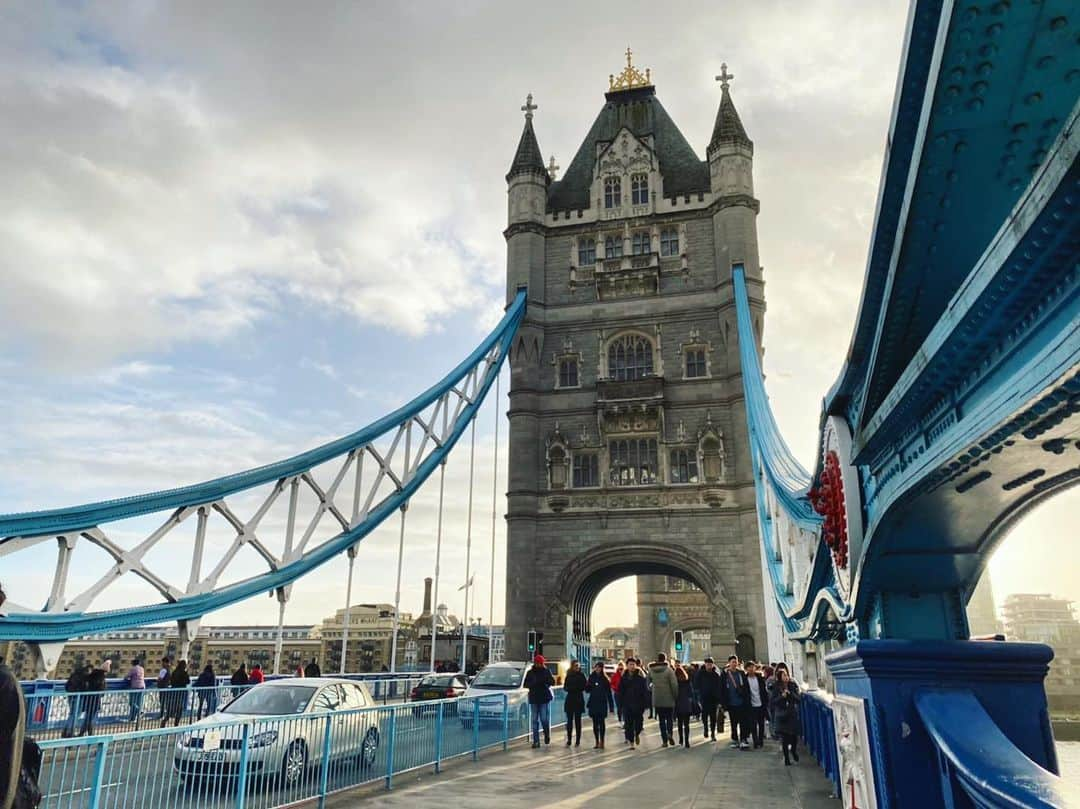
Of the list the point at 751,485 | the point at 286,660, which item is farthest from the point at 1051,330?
the point at 286,660

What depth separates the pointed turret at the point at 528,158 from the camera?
108ft

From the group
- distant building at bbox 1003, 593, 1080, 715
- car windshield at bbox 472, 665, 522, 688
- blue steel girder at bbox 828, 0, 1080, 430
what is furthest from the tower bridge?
car windshield at bbox 472, 665, 522, 688

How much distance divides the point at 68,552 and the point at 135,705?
124 inches

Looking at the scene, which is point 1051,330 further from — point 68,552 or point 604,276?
point 604,276

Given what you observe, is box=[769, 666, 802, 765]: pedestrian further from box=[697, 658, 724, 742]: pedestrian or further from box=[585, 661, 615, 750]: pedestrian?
box=[585, 661, 615, 750]: pedestrian

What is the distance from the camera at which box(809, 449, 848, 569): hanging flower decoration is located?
4855 millimetres

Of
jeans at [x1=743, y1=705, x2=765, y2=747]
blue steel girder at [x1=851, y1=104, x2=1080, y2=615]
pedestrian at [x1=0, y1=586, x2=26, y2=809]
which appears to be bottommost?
jeans at [x1=743, y1=705, x2=765, y2=747]

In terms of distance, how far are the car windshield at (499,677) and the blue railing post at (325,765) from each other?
809 centimetres

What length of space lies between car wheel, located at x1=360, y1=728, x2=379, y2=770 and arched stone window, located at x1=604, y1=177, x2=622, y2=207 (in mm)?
26666

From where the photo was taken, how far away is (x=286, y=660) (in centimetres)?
8444

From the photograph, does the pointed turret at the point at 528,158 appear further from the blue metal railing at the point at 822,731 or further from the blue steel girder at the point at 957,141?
the blue steel girder at the point at 957,141

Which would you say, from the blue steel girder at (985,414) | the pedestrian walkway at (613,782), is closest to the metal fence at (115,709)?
the pedestrian walkway at (613,782)

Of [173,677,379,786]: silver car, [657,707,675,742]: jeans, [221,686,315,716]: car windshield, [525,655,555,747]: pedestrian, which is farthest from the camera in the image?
[657,707,675,742]: jeans

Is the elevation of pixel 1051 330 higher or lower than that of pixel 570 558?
lower
